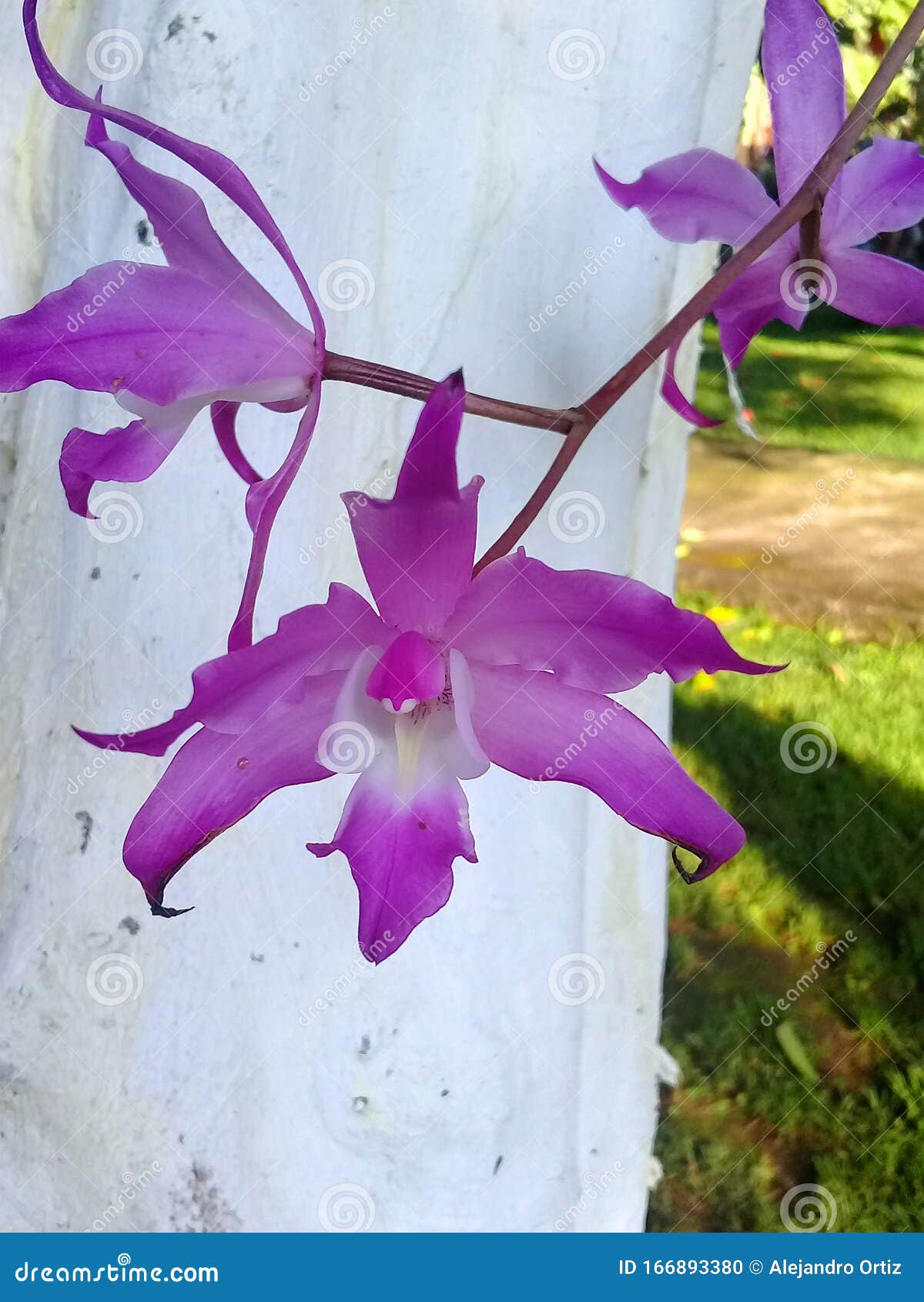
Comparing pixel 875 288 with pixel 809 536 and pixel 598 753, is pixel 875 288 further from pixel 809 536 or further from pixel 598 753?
pixel 809 536

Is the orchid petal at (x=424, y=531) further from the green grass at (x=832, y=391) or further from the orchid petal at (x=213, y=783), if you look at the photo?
the green grass at (x=832, y=391)

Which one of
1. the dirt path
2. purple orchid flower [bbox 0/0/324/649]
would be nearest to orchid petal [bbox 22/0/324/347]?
purple orchid flower [bbox 0/0/324/649]

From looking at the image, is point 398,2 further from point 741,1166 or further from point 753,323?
point 741,1166

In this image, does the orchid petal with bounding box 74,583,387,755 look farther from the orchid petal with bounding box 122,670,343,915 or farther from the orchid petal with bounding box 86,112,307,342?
the orchid petal with bounding box 86,112,307,342

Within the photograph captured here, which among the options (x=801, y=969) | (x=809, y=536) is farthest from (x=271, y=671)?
(x=809, y=536)

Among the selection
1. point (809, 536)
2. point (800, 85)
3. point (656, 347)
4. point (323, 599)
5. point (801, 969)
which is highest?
point (800, 85)

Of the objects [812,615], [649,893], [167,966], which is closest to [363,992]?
[167,966]
